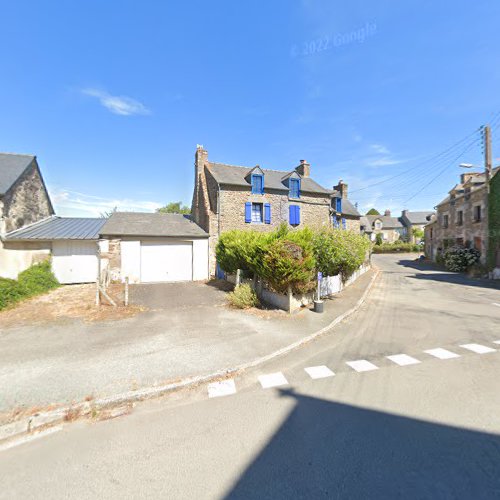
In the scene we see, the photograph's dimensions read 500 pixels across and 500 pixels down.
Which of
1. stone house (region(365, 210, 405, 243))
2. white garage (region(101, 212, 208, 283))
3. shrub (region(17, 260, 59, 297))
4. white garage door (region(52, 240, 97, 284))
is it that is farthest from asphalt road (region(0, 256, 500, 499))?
stone house (region(365, 210, 405, 243))

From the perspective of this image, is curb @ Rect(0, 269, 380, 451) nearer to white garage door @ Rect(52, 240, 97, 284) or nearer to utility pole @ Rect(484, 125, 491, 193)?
white garage door @ Rect(52, 240, 97, 284)

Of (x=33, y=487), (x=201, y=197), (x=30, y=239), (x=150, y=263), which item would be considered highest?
(x=201, y=197)

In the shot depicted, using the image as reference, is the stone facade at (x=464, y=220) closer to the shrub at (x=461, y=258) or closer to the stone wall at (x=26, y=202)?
the shrub at (x=461, y=258)

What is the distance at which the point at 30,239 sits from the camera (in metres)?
12.3

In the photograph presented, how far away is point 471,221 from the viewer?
67.5ft

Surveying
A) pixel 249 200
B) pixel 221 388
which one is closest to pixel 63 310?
pixel 221 388

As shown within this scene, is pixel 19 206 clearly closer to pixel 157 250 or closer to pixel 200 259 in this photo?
pixel 157 250

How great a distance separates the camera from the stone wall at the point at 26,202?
12.7 meters

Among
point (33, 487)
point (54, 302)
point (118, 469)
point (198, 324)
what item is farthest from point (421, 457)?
point (54, 302)

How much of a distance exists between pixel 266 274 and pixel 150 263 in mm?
9012

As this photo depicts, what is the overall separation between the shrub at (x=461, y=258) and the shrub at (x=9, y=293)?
28904 mm

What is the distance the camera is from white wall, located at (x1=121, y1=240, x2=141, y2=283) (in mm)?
13875

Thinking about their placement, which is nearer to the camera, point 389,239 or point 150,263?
point 150,263

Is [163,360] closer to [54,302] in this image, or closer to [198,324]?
[198,324]
